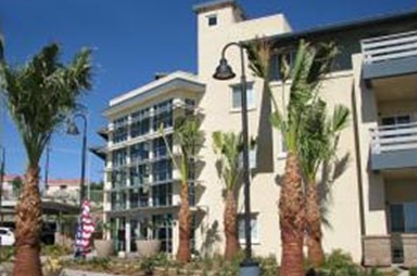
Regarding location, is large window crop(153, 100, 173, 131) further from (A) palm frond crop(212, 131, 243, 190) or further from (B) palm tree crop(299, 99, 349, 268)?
(B) palm tree crop(299, 99, 349, 268)

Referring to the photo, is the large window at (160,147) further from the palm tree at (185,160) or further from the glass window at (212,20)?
the glass window at (212,20)

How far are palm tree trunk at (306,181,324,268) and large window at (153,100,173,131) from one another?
14231 millimetres

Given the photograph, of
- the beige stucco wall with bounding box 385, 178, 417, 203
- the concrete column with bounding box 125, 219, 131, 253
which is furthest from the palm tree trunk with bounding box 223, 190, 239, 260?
the concrete column with bounding box 125, 219, 131, 253

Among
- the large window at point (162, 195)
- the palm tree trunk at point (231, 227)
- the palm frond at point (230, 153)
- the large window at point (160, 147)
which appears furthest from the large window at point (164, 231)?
the palm tree trunk at point (231, 227)

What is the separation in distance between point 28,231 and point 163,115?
74.2 ft

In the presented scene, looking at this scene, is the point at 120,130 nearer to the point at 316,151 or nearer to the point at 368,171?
the point at 316,151

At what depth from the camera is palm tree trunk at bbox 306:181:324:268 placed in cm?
2966

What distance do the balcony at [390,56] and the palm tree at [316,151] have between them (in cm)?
270

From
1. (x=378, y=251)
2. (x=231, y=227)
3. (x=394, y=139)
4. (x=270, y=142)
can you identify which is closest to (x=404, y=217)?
(x=378, y=251)

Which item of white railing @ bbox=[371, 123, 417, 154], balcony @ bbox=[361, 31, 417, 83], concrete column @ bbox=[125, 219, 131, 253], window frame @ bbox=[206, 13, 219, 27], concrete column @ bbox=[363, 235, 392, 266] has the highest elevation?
window frame @ bbox=[206, 13, 219, 27]

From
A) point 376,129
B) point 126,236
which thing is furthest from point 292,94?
Result: point 126,236

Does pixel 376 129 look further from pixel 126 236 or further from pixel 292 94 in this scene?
pixel 126 236

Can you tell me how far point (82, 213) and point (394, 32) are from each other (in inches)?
694

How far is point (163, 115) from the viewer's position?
43.0 m
